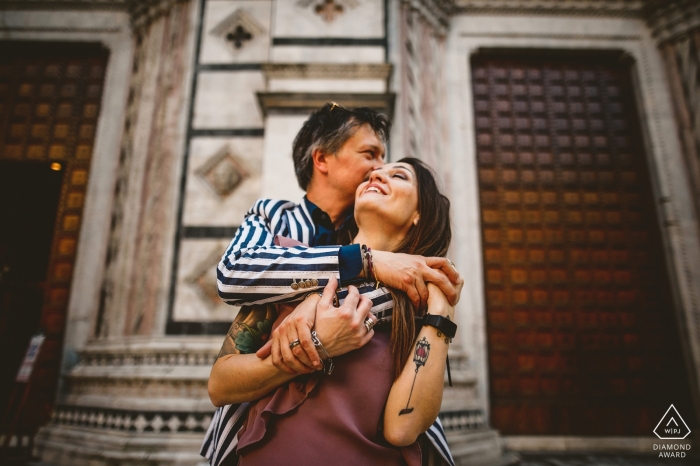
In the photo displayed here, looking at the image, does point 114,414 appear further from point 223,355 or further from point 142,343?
point 223,355

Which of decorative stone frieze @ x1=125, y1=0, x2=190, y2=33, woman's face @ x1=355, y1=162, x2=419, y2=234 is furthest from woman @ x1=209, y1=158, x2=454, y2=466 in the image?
decorative stone frieze @ x1=125, y1=0, x2=190, y2=33

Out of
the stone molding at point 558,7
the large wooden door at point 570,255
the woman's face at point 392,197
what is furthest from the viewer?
the stone molding at point 558,7

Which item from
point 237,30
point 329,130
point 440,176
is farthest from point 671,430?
point 237,30

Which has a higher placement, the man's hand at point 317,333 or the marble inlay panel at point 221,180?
the marble inlay panel at point 221,180

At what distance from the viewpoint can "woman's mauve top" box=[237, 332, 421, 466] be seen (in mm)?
963

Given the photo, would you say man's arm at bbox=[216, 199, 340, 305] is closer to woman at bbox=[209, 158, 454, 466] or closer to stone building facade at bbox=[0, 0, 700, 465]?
woman at bbox=[209, 158, 454, 466]

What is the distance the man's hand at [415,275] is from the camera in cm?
109

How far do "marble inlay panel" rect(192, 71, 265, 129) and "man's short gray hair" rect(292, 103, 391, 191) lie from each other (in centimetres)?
239

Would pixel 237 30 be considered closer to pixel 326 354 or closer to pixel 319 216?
pixel 319 216

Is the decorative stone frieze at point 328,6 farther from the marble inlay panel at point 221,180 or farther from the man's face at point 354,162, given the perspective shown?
the man's face at point 354,162

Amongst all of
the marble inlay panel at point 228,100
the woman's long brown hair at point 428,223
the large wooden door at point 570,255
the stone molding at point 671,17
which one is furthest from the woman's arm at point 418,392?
the stone molding at point 671,17

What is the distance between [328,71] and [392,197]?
9.25ft

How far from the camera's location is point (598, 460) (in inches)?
132

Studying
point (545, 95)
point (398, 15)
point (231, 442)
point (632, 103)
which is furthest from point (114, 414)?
point (632, 103)
